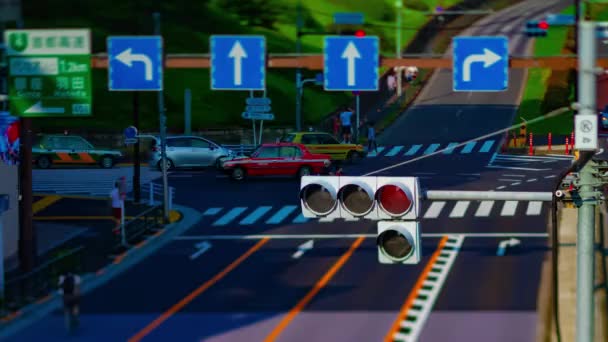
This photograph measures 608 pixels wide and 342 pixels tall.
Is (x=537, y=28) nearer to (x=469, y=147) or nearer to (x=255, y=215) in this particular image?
(x=255, y=215)

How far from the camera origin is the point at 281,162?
50094 mm

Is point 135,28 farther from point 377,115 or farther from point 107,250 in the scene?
point 107,250

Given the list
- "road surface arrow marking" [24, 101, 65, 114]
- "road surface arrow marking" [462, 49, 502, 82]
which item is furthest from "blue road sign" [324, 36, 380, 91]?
"road surface arrow marking" [24, 101, 65, 114]

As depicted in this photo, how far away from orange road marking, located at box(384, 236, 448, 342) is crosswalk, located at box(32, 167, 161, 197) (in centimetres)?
1795

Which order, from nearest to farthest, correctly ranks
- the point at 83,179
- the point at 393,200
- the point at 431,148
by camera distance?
the point at 393,200
the point at 83,179
the point at 431,148

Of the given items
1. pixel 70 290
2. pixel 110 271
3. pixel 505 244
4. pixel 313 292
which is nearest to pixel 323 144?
pixel 505 244

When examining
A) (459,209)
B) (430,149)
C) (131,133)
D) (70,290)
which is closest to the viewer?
(70,290)

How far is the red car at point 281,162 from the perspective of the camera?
50.0 metres

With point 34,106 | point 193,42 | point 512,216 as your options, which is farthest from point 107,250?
point 193,42

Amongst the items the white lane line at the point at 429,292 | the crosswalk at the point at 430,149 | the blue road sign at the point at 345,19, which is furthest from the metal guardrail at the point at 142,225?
the crosswalk at the point at 430,149

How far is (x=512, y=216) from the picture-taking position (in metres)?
41.8

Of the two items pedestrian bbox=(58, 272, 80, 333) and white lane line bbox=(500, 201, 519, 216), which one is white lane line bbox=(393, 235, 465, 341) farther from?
pedestrian bbox=(58, 272, 80, 333)

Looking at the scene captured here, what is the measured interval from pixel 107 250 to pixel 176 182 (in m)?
15.9

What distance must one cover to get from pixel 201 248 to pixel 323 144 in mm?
19347
